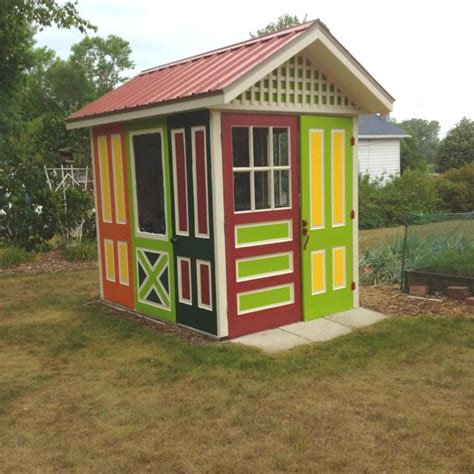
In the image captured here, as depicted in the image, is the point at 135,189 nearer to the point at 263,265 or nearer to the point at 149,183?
the point at 149,183

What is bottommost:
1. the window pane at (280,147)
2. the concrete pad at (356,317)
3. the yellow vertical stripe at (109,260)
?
the concrete pad at (356,317)

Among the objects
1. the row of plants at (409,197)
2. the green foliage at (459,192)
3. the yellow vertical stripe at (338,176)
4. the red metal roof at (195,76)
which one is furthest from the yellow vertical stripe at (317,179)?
the green foliage at (459,192)

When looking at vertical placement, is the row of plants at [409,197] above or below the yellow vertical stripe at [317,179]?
below

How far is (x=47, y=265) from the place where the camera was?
11.2 meters

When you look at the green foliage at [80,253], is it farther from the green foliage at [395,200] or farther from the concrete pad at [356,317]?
the green foliage at [395,200]

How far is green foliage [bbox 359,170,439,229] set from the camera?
1764 centimetres

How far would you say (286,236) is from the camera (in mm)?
6340

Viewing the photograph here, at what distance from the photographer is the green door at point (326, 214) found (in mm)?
6445

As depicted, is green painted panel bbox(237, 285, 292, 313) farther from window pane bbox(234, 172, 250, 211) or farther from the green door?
window pane bbox(234, 172, 250, 211)

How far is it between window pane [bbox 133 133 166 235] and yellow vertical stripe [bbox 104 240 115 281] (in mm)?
818

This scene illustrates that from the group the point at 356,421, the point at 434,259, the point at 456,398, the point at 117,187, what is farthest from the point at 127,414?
the point at 434,259

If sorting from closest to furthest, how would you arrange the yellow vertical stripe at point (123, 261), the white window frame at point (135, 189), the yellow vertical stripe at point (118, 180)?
the white window frame at point (135, 189), the yellow vertical stripe at point (118, 180), the yellow vertical stripe at point (123, 261)

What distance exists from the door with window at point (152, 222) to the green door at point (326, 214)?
1561 millimetres

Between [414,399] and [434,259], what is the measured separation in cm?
410
